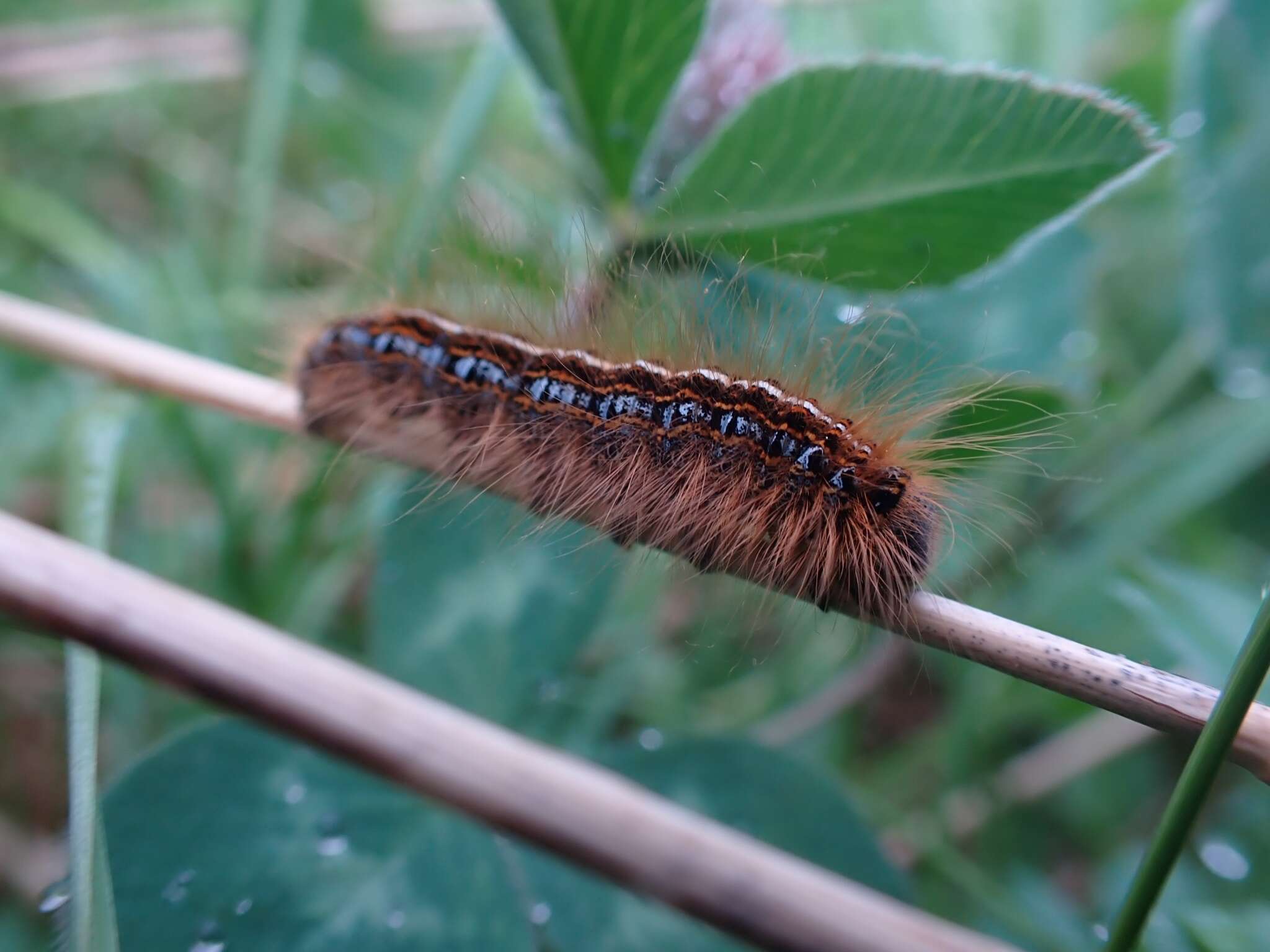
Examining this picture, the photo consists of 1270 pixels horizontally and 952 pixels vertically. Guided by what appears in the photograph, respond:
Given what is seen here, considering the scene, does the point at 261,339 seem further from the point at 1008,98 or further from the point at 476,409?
the point at 1008,98

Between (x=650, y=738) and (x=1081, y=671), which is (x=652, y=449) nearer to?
(x=650, y=738)

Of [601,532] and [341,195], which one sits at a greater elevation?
[601,532]

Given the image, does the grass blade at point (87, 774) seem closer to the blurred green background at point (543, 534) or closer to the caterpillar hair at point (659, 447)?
the blurred green background at point (543, 534)

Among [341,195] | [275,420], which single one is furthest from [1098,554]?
[341,195]

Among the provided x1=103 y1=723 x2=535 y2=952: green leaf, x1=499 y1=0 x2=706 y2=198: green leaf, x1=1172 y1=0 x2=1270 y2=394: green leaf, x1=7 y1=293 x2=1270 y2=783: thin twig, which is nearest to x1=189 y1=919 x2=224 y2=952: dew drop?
x1=103 y1=723 x2=535 y2=952: green leaf

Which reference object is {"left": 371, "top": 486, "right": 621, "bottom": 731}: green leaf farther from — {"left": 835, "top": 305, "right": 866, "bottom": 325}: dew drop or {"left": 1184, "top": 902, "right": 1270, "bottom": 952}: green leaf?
{"left": 1184, "top": 902, "right": 1270, "bottom": 952}: green leaf

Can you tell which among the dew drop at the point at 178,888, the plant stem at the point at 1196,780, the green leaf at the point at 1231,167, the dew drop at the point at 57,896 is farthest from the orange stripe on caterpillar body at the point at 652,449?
the green leaf at the point at 1231,167
